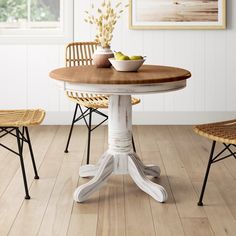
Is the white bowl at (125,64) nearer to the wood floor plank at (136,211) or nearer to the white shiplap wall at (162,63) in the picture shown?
the wood floor plank at (136,211)

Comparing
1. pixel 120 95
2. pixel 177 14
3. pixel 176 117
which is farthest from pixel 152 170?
pixel 177 14

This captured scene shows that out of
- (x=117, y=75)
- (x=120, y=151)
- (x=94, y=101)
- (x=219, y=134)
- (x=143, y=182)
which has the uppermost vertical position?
(x=117, y=75)

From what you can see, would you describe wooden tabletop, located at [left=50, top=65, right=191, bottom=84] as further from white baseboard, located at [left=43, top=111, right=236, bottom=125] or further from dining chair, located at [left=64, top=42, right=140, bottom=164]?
white baseboard, located at [left=43, top=111, right=236, bottom=125]

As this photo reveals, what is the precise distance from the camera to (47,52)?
5.62 meters

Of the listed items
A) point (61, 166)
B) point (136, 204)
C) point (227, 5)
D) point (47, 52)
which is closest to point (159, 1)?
point (227, 5)

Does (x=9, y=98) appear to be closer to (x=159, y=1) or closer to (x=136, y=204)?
(x=159, y=1)

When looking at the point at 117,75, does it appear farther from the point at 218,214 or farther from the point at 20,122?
the point at 218,214

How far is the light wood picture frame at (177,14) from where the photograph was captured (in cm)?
550

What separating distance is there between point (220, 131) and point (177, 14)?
244 cm

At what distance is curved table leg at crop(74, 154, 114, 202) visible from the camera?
3475mm

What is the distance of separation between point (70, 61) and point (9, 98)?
1.28 meters

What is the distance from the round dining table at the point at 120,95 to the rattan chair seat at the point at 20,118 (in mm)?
268

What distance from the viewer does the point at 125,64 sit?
357 cm

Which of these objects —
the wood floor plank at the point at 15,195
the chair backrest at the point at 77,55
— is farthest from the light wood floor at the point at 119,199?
the chair backrest at the point at 77,55
